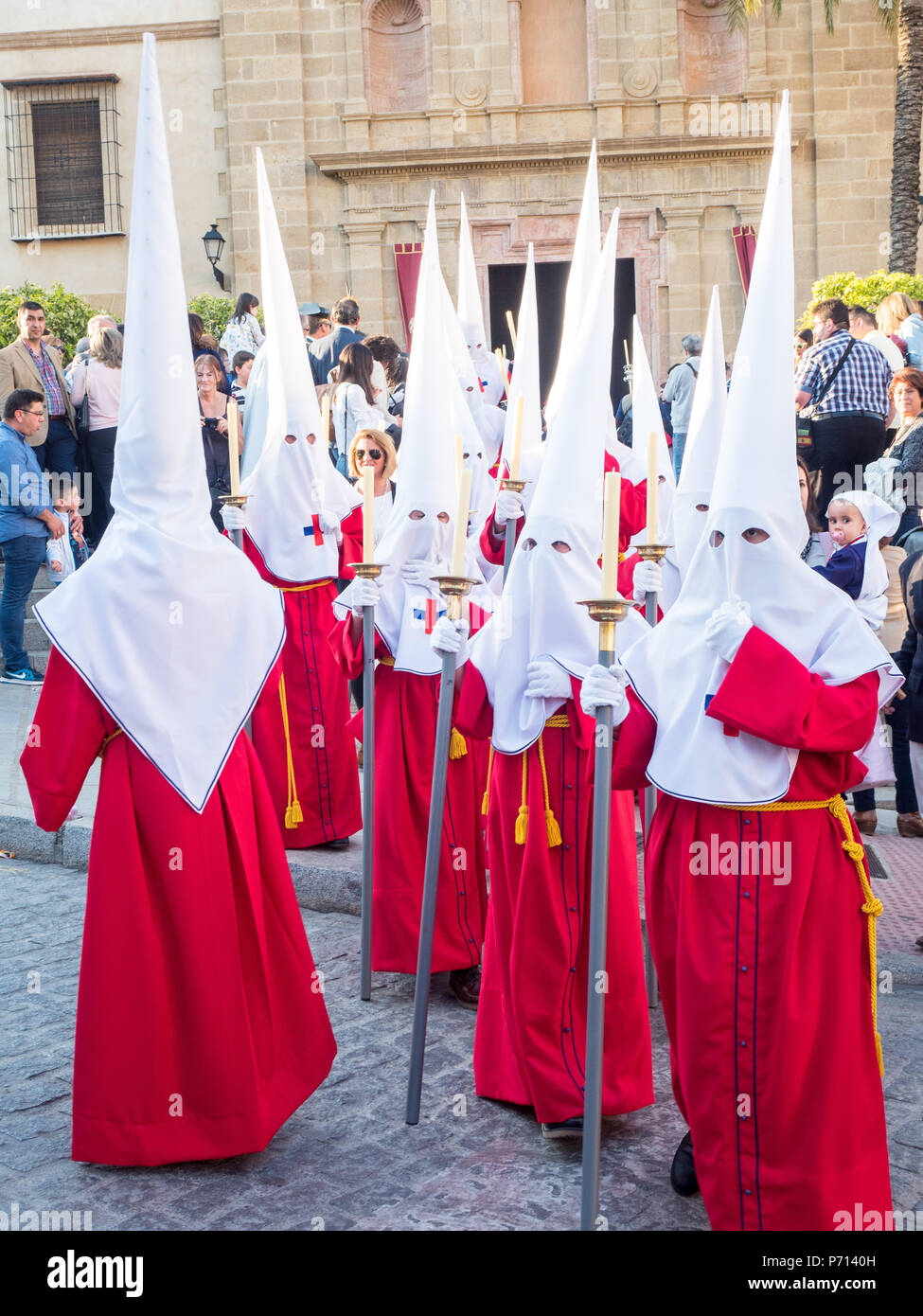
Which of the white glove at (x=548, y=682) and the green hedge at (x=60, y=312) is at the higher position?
the green hedge at (x=60, y=312)

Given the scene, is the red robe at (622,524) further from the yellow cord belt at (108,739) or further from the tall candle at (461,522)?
the yellow cord belt at (108,739)

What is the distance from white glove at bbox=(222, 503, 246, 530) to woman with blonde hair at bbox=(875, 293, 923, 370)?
6.05 meters

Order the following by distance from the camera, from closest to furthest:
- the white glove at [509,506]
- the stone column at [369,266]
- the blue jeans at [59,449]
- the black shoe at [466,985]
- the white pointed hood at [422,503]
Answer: the black shoe at [466,985], the white pointed hood at [422,503], the white glove at [509,506], the blue jeans at [59,449], the stone column at [369,266]

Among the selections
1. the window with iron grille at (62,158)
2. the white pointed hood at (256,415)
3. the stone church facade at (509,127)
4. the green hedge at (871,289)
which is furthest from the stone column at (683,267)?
the white pointed hood at (256,415)

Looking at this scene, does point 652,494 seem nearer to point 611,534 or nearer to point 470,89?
point 611,534

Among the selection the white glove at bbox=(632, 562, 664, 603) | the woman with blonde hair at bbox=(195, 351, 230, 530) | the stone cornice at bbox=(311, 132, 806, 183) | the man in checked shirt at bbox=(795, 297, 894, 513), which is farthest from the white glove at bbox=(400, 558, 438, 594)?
the stone cornice at bbox=(311, 132, 806, 183)

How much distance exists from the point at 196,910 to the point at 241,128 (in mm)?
19241

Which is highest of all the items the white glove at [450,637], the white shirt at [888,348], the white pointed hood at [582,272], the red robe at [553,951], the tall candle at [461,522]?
the white shirt at [888,348]

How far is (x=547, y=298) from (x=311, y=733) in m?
16.3

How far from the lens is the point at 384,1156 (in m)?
3.89

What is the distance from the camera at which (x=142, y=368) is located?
3.85 m

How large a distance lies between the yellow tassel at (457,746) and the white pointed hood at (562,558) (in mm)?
1074

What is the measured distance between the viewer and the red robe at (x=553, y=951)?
160 inches

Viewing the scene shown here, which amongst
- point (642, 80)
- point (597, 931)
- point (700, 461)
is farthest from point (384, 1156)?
point (642, 80)
